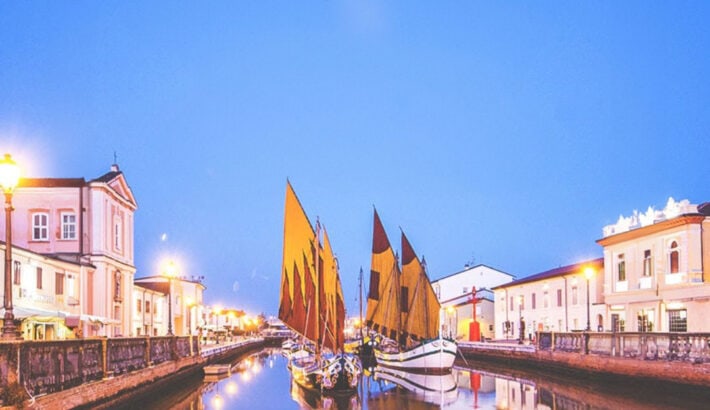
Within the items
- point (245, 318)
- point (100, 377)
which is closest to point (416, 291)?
point (100, 377)

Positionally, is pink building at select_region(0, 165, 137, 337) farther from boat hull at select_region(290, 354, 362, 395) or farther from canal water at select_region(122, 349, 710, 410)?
boat hull at select_region(290, 354, 362, 395)

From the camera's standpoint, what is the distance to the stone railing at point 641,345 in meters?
27.2

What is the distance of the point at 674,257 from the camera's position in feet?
130

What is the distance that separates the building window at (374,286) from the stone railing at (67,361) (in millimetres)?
20504

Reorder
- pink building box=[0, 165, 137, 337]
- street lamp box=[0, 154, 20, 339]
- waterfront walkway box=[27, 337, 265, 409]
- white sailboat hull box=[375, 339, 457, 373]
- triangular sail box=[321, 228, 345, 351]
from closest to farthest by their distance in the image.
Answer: street lamp box=[0, 154, 20, 339]
waterfront walkway box=[27, 337, 265, 409]
triangular sail box=[321, 228, 345, 351]
white sailboat hull box=[375, 339, 457, 373]
pink building box=[0, 165, 137, 337]

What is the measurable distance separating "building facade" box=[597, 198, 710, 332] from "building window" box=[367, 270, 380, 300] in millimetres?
13935

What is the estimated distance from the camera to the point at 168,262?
3641 centimetres

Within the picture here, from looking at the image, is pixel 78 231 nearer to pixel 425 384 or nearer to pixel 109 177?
pixel 109 177

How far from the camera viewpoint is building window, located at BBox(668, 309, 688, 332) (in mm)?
38250

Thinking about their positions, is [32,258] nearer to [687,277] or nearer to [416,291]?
[416,291]

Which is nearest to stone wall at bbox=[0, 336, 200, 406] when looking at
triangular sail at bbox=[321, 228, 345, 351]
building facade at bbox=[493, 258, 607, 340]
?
triangular sail at bbox=[321, 228, 345, 351]

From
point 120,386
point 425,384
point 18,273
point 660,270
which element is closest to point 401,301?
point 425,384

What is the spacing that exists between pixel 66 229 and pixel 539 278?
34718 mm

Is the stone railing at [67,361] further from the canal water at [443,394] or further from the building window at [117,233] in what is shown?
the building window at [117,233]
